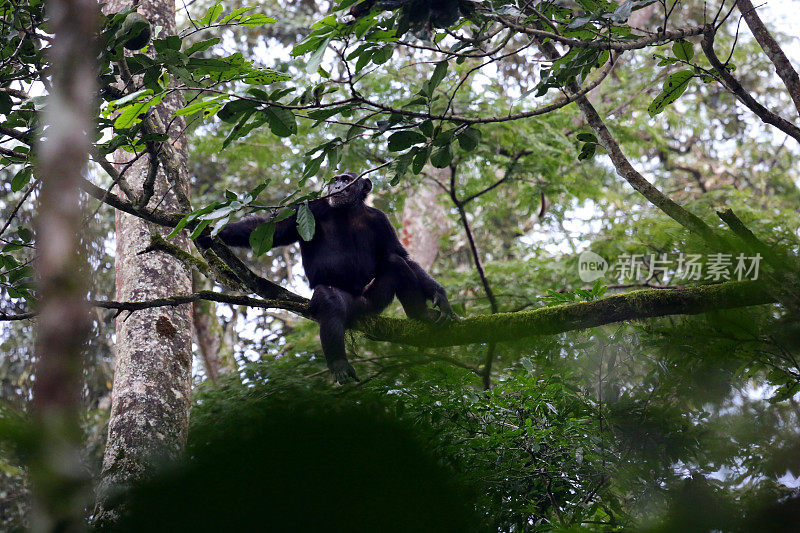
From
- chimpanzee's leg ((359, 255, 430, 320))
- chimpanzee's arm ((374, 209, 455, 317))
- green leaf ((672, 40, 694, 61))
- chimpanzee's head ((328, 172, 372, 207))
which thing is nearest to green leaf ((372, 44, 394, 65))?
green leaf ((672, 40, 694, 61))

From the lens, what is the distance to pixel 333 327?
5.18 m

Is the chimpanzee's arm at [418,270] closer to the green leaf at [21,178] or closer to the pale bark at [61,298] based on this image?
the green leaf at [21,178]

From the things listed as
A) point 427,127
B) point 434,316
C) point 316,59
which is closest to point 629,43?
point 427,127

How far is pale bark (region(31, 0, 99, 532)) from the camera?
36.9 inches

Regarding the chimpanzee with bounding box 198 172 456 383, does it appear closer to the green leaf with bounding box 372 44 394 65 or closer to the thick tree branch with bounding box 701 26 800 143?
the green leaf with bounding box 372 44 394 65

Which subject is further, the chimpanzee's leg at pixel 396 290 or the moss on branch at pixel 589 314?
the chimpanzee's leg at pixel 396 290

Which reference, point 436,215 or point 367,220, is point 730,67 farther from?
point 436,215

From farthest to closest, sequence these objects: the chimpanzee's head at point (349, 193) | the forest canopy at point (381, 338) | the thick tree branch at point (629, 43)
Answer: the chimpanzee's head at point (349, 193), the thick tree branch at point (629, 43), the forest canopy at point (381, 338)

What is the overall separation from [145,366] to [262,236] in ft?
7.54

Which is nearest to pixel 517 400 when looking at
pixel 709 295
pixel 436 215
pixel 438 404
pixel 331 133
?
pixel 438 404

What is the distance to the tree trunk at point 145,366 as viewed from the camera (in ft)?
15.7

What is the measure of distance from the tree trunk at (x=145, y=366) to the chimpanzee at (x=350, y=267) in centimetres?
100

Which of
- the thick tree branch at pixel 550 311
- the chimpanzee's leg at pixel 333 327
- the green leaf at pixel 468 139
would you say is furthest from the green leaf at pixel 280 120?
the chimpanzee's leg at pixel 333 327

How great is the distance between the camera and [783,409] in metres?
4.01
